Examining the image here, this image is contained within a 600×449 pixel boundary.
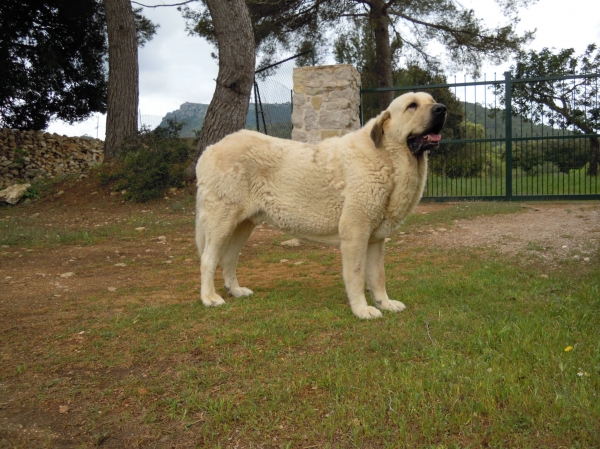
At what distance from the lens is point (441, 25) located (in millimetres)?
→ 14797

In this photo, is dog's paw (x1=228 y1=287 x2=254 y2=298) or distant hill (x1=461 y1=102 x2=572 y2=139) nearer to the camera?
dog's paw (x1=228 y1=287 x2=254 y2=298)

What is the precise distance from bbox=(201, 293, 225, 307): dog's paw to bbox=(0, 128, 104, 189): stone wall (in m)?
11.0

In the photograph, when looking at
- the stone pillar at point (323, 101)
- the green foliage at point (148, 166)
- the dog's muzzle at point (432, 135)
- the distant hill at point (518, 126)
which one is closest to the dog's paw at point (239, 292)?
the dog's muzzle at point (432, 135)

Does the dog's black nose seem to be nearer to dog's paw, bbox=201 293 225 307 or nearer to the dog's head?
the dog's head

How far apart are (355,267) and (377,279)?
33 centimetres

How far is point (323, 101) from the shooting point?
9859 mm

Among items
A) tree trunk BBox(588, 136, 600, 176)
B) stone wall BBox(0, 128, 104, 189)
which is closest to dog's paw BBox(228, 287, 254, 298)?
tree trunk BBox(588, 136, 600, 176)

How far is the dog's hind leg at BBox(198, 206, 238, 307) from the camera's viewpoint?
4527 millimetres

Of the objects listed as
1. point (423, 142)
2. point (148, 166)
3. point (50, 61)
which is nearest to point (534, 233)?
point (423, 142)

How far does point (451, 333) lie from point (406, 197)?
114 cm

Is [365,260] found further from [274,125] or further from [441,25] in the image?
[441,25]

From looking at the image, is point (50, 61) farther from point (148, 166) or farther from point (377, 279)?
point (377, 279)

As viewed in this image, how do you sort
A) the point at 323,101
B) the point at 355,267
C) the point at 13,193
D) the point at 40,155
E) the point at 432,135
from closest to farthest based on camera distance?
the point at 432,135, the point at 355,267, the point at 323,101, the point at 13,193, the point at 40,155

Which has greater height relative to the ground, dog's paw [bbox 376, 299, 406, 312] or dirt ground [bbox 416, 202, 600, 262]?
dirt ground [bbox 416, 202, 600, 262]
